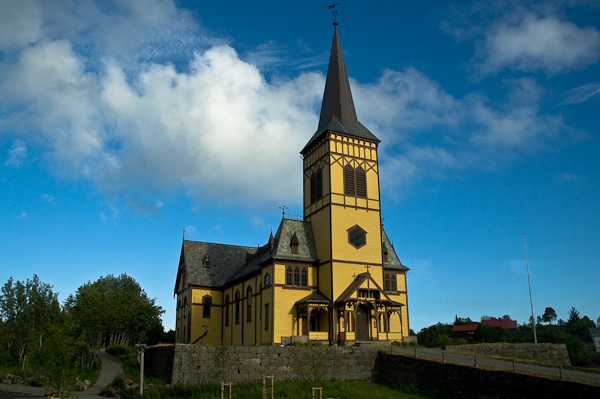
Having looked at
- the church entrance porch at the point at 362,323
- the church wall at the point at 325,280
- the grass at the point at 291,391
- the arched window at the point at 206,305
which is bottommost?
the grass at the point at 291,391

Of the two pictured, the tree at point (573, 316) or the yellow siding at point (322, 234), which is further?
the tree at point (573, 316)

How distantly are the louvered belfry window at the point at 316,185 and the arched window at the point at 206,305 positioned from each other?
1589 centimetres

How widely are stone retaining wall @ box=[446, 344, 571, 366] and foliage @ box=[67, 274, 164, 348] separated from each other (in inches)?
1162

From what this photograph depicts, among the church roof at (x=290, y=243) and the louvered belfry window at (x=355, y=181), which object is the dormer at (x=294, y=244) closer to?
the church roof at (x=290, y=243)

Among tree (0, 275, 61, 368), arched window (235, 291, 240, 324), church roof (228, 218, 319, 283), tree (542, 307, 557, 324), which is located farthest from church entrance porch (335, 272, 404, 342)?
tree (542, 307, 557, 324)

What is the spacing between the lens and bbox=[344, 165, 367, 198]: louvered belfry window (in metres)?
44.6

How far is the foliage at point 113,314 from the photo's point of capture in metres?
50.0

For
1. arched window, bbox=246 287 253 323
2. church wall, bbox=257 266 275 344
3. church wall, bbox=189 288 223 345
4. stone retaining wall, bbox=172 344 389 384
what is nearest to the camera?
stone retaining wall, bbox=172 344 389 384

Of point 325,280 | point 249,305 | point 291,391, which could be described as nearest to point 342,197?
point 325,280

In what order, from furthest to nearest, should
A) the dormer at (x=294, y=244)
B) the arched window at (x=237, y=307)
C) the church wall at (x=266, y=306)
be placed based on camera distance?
1. the arched window at (x=237, y=307)
2. the dormer at (x=294, y=244)
3. the church wall at (x=266, y=306)

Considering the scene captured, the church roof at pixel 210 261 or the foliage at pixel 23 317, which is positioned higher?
the church roof at pixel 210 261

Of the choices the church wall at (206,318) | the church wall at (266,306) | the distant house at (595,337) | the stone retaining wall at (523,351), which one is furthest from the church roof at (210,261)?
the distant house at (595,337)

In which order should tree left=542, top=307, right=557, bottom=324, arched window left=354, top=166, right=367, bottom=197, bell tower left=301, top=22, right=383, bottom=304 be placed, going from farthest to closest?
tree left=542, top=307, right=557, bottom=324
arched window left=354, top=166, right=367, bottom=197
bell tower left=301, top=22, right=383, bottom=304

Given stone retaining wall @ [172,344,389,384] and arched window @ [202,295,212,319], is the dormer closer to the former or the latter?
stone retaining wall @ [172,344,389,384]
